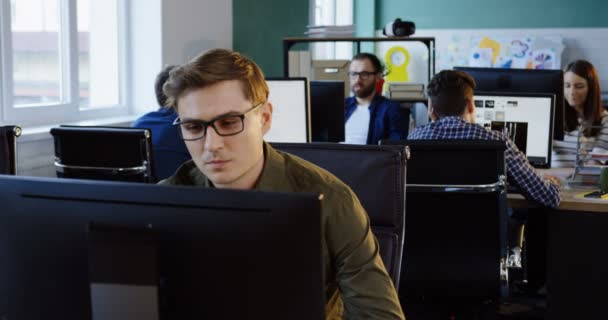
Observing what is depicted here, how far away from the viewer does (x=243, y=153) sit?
136cm

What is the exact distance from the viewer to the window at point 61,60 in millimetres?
3568

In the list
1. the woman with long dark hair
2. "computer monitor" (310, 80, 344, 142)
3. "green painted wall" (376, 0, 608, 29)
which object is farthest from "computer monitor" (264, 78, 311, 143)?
"green painted wall" (376, 0, 608, 29)

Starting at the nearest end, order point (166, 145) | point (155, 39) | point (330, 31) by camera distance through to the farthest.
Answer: point (166, 145), point (155, 39), point (330, 31)

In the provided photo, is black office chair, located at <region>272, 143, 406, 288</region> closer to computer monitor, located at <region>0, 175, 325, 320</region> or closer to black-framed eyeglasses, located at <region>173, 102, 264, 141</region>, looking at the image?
black-framed eyeglasses, located at <region>173, 102, 264, 141</region>

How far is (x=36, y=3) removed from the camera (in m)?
3.76

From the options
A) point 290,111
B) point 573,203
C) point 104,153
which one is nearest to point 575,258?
point 573,203

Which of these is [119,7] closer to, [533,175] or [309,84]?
[309,84]

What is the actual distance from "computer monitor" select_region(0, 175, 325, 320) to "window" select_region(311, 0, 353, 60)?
630cm

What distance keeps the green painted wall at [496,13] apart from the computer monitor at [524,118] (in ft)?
13.6

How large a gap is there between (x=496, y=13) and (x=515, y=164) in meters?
5.27

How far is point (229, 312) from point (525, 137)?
10.2 feet

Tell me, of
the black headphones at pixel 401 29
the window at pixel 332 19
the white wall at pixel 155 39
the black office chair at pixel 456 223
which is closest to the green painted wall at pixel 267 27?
the white wall at pixel 155 39

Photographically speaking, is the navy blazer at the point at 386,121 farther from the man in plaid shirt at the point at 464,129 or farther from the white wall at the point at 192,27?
the man in plaid shirt at the point at 464,129

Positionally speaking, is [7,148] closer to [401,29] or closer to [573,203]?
[573,203]
